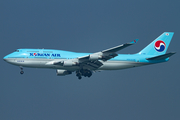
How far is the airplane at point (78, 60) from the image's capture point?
5456 centimetres

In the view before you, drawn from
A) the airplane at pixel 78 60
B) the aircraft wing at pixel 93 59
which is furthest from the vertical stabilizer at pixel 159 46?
the aircraft wing at pixel 93 59

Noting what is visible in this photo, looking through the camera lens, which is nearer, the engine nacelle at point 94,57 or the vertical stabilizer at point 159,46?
the engine nacelle at point 94,57

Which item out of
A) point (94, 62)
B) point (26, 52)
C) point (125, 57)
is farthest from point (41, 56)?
point (125, 57)

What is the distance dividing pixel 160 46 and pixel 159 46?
21 cm

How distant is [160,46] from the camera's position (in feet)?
213

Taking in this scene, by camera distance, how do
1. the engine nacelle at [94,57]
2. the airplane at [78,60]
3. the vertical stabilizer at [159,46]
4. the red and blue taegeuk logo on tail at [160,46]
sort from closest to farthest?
the engine nacelle at [94,57] < the airplane at [78,60] < the vertical stabilizer at [159,46] < the red and blue taegeuk logo on tail at [160,46]

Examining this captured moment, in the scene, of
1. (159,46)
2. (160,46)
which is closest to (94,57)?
(159,46)

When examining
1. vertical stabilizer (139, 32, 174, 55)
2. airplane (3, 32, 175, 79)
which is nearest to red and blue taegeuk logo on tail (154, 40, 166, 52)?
vertical stabilizer (139, 32, 174, 55)

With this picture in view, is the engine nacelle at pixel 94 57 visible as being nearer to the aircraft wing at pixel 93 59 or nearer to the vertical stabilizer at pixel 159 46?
the aircraft wing at pixel 93 59

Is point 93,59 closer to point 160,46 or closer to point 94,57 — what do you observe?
point 94,57

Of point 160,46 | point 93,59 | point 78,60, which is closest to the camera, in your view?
point 93,59

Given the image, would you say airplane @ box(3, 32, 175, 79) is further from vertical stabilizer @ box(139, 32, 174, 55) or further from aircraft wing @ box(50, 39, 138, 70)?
vertical stabilizer @ box(139, 32, 174, 55)

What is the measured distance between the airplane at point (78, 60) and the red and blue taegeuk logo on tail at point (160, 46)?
9.19ft

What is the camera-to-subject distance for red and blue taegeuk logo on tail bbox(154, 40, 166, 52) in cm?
6475
